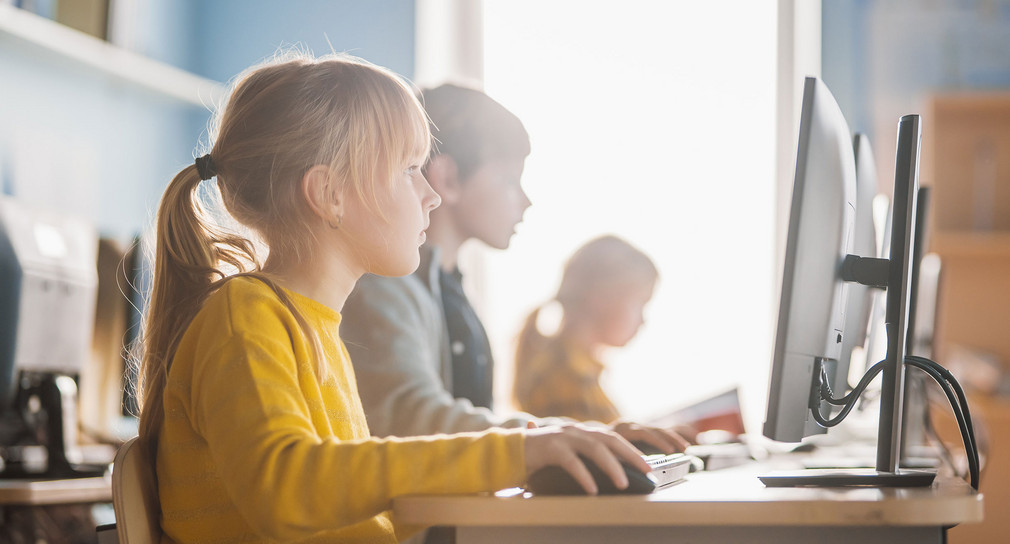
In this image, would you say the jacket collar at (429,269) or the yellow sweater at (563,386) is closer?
the jacket collar at (429,269)

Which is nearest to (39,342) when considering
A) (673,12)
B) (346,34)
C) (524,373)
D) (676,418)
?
(524,373)

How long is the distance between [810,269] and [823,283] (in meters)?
0.04

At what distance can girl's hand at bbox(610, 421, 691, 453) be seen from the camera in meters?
1.01

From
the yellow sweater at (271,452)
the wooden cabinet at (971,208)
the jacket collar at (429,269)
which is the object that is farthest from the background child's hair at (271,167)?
the wooden cabinet at (971,208)

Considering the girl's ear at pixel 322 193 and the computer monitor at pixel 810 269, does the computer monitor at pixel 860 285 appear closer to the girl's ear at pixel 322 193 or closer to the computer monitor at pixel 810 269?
the computer monitor at pixel 810 269

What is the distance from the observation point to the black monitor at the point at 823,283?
2.71 ft

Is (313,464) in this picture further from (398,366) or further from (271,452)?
(398,366)

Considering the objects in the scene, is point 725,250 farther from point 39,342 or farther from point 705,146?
point 39,342

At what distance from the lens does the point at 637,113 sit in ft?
10.4

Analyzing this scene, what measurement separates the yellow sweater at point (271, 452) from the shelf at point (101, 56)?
1.58 metres

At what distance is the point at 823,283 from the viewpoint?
877 millimetres

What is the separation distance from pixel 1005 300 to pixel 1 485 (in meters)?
2.72

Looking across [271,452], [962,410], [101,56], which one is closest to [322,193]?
[271,452]

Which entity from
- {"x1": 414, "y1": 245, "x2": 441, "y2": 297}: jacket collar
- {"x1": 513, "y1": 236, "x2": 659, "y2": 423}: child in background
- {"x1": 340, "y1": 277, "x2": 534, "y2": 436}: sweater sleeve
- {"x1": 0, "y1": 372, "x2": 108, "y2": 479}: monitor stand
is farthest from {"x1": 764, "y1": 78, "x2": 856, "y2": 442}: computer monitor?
{"x1": 513, "y1": 236, "x2": 659, "y2": 423}: child in background
